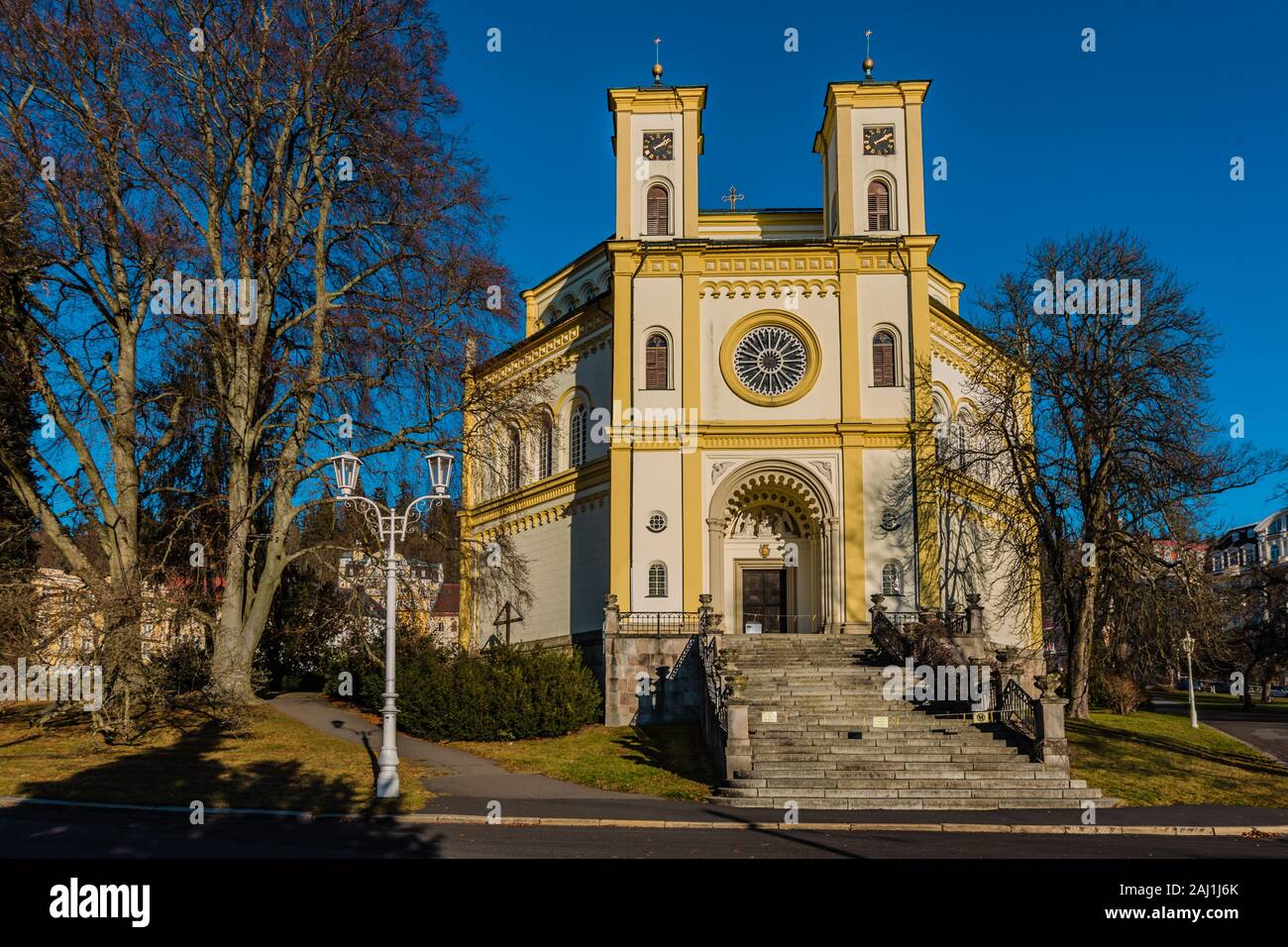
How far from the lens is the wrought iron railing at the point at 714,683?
21469 mm

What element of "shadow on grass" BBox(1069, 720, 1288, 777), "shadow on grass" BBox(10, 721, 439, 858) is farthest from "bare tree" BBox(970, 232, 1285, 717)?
"shadow on grass" BBox(10, 721, 439, 858)

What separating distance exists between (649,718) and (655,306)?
→ 12.0 meters

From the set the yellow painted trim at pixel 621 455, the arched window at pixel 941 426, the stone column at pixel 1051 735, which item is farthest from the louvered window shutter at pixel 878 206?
the stone column at pixel 1051 735

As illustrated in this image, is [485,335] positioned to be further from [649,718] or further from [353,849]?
[353,849]

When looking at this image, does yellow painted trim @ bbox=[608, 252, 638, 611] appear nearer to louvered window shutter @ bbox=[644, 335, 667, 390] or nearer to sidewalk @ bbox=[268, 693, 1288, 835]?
louvered window shutter @ bbox=[644, 335, 667, 390]

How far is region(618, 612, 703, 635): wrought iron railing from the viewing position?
28.8 meters

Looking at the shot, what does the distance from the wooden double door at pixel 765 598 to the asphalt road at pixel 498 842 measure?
1634 centimetres

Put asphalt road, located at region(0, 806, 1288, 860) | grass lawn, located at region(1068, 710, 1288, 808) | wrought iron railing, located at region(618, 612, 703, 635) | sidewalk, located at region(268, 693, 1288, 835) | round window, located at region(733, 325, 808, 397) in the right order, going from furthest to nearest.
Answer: round window, located at region(733, 325, 808, 397), wrought iron railing, located at region(618, 612, 703, 635), grass lawn, located at region(1068, 710, 1288, 808), sidewalk, located at region(268, 693, 1288, 835), asphalt road, located at region(0, 806, 1288, 860)

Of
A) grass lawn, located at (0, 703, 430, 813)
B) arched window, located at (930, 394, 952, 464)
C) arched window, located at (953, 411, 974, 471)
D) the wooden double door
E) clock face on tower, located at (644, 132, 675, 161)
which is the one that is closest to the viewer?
grass lawn, located at (0, 703, 430, 813)

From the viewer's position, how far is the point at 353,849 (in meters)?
13.2

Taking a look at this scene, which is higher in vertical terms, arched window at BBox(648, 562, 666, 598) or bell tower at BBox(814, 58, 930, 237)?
bell tower at BBox(814, 58, 930, 237)

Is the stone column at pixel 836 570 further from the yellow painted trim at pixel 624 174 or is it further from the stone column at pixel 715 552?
the yellow painted trim at pixel 624 174

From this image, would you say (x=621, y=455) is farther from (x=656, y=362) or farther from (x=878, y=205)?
(x=878, y=205)

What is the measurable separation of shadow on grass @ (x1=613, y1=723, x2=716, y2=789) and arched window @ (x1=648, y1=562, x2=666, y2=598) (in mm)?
4122
